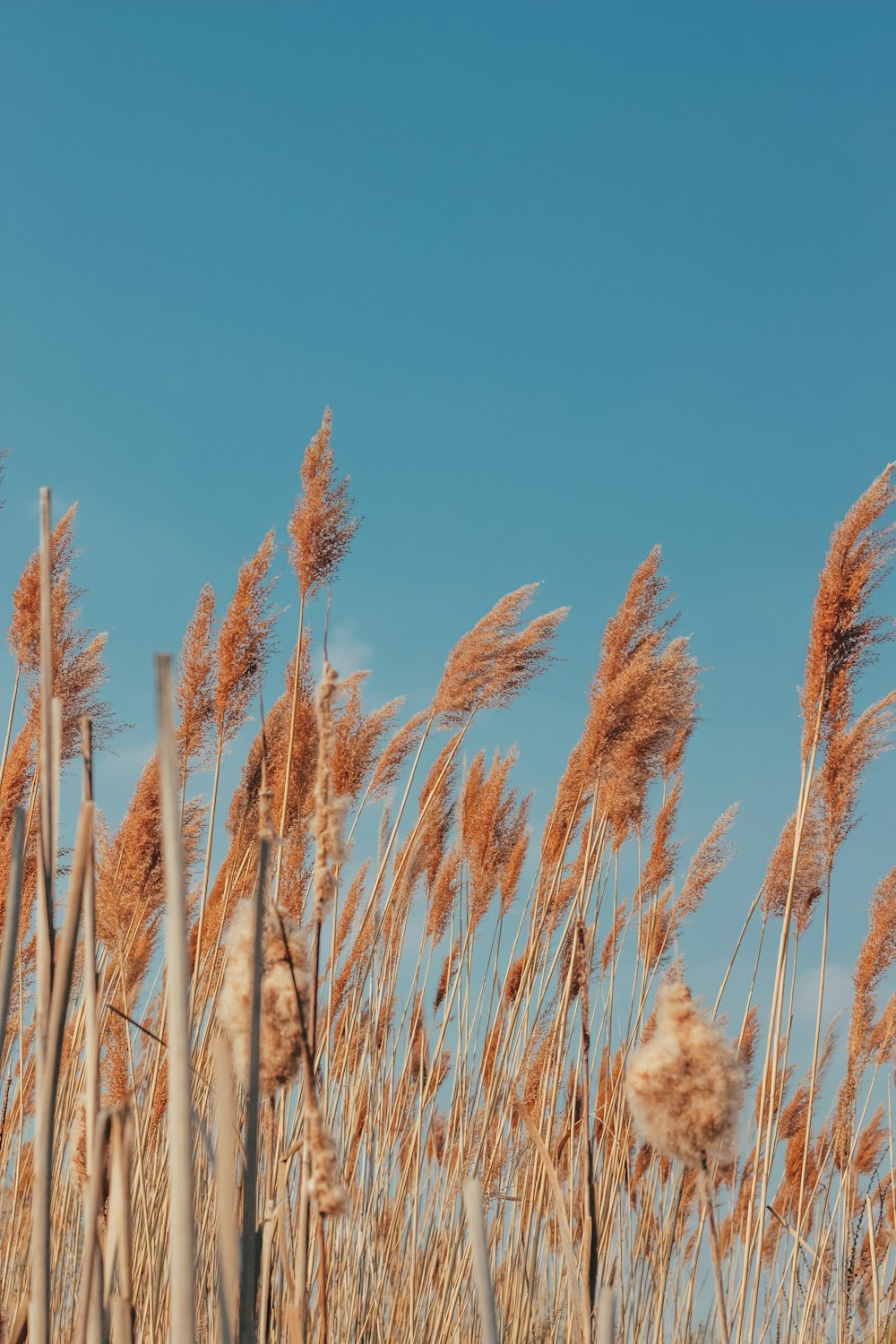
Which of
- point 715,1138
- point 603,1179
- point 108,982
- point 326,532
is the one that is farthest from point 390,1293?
point 715,1138

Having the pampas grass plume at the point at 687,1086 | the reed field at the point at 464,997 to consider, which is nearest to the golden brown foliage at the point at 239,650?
the reed field at the point at 464,997

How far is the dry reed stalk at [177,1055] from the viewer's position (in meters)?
0.62

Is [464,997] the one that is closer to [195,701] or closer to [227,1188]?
[195,701]

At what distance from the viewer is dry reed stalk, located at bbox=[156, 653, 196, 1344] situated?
620 millimetres

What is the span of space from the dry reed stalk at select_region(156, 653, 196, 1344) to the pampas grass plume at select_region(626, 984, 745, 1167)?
63cm

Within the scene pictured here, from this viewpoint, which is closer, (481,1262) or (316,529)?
(481,1262)

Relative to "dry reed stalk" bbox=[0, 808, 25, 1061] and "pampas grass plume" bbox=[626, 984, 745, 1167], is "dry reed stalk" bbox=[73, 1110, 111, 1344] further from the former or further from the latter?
"pampas grass plume" bbox=[626, 984, 745, 1167]

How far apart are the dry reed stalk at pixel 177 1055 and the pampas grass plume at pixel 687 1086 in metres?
0.63

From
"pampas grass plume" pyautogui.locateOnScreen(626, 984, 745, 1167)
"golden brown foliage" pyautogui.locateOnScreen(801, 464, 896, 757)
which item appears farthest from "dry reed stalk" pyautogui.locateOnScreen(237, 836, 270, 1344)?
"golden brown foliage" pyautogui.locateOnScreen(801, 464, 896, 757)

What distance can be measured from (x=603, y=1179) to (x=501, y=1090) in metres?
0.46

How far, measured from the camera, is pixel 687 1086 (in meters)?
1.16

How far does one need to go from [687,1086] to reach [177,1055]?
68 cm

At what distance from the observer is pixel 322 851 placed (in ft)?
2.76

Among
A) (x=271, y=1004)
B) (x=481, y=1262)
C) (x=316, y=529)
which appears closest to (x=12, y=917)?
(x=271, y=1004)
